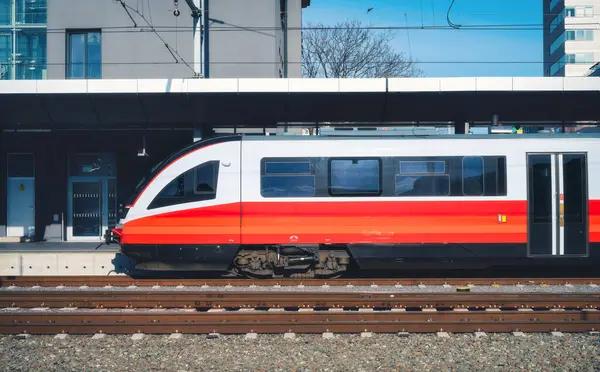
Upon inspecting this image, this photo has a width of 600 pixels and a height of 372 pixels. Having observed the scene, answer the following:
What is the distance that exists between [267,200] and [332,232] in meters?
1.51

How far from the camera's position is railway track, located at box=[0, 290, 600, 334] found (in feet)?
25.0


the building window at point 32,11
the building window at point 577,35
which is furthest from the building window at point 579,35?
the building window at point 32,11

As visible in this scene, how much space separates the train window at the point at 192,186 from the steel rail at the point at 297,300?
214 cm

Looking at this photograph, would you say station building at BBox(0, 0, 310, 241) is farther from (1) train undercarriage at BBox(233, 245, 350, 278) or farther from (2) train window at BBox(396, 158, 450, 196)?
(2) train window at BBox(396, 158, 450, 196)

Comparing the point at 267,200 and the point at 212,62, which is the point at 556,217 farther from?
the point at 212,62

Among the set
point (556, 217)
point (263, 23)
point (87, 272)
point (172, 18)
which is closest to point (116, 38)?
point (172, 18)

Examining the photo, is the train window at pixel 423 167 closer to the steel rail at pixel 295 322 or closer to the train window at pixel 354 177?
the train window at pixel 354 177

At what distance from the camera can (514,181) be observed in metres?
11.2

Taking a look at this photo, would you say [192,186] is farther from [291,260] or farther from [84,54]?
Answer: [84,54]

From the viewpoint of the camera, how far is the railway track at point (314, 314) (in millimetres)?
7605

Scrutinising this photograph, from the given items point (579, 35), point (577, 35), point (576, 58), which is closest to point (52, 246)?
point (576, 58)

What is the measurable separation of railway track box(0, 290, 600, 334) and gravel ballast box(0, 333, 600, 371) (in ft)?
0.56

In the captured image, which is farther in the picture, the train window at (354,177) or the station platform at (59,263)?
the station platform at (59,263)

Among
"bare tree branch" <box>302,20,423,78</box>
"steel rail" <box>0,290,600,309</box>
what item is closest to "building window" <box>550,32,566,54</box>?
"bare tree branch" <box>302,20,423,78</box>
